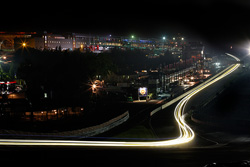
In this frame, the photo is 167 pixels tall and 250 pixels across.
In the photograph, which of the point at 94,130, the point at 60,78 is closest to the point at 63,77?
the point at 60,78

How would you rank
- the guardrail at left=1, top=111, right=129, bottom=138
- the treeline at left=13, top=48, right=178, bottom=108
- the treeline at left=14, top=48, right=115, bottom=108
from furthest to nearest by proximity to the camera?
the treeline at left=14, top=48, right=115, bottom=108 → the treeline at left=13, top=48, right=178, bottom=108 → the guardrail at left=1, top=111, right=129, bottom=138

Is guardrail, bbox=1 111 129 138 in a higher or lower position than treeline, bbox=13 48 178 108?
lower

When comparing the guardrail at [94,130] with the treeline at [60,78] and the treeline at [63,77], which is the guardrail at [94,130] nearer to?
the treeline at [63,77]

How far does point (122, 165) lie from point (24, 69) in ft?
131

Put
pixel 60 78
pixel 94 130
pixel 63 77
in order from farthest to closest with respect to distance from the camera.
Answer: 1. pixel 63 77
2. pixel 60 78
3. pixel 94 130

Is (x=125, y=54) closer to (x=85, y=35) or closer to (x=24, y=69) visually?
(x=85, y=35)

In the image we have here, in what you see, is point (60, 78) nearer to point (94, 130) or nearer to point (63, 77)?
point (63, 77)

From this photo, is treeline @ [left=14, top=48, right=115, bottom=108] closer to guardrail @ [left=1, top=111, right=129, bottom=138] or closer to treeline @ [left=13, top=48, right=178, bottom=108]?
treeline @ [left=13, top=48, right=178, bottom=108]

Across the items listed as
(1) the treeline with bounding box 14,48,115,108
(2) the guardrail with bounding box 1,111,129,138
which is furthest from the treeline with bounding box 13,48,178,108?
(2) the guardrail with bounding box 1,111,129,138

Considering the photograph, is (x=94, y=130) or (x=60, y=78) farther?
(x=60, y=78)

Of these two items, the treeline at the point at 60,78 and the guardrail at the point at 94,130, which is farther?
the treeline at the point at 60,78

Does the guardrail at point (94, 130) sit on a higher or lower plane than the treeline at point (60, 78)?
lower

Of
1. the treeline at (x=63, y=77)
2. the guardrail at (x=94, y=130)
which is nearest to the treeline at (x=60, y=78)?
the treeline at (x=63, y=77)

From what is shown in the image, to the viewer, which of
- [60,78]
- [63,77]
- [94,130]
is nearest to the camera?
[94,130]
